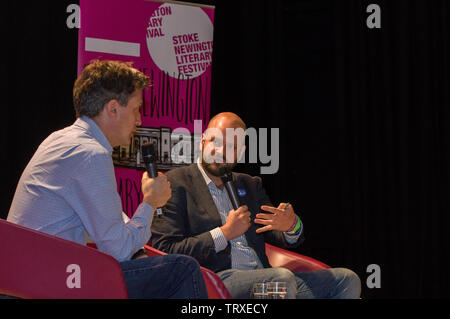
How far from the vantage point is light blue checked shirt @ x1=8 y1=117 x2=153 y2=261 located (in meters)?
1.74

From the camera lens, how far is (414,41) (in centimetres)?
387

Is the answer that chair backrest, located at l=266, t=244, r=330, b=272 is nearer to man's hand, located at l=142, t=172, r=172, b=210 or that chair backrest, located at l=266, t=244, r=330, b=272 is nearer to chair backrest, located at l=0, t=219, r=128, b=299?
man's hand, located at l=142, t=172, r=172, b=210

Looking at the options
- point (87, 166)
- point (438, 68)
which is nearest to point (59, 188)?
point (87, 166)

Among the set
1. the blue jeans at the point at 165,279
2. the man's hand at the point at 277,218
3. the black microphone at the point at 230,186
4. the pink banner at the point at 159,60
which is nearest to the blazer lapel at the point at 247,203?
the man's hand at the point at 277,218

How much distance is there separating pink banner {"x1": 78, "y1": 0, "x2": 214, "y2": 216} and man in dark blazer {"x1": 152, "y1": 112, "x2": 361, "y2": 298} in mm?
630

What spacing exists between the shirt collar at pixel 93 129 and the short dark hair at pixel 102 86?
0.09 ft

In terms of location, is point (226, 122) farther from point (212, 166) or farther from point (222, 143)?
point (212, 166)

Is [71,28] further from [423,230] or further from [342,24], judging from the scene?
[423,230]

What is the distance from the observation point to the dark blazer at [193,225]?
2.46m

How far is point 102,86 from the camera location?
201 cm

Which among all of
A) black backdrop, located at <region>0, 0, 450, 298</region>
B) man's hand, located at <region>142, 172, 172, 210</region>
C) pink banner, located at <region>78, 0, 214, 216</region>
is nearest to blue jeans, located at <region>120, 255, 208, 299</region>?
man's hand, located at <region>142, 172, 172, 210</region>

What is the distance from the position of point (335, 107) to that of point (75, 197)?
2909 mm

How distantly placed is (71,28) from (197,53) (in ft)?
2.70

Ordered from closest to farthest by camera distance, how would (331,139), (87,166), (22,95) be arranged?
(87,166), (22,95), (331,139)
